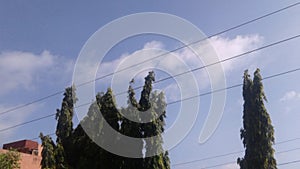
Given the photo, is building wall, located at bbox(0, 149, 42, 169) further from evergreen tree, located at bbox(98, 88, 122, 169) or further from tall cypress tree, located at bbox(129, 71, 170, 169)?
tall cypress tree, located at bbox(129, 71, 170, 169)

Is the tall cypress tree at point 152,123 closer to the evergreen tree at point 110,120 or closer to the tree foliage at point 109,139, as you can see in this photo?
the tree foliage at point 109,139

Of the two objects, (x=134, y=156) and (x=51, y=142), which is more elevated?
(x=51, y=142)

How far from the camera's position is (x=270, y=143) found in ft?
68.8

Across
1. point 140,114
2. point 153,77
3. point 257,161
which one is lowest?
point 257,161

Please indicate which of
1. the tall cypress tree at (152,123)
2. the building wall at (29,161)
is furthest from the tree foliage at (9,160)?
the building wall at (29,161)

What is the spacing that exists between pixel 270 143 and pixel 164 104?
6.10 m

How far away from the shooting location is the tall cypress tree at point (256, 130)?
68.4 ft

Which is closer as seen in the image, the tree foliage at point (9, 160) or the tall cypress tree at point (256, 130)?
the tall cypress tree at point (256, 130)

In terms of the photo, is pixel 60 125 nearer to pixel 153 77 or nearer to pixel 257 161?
pixel 153 77

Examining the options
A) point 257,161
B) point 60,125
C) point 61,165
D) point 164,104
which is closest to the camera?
point 257,161

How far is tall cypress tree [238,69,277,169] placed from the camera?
20.8m

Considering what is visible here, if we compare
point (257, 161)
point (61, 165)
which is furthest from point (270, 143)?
point (61, 165)

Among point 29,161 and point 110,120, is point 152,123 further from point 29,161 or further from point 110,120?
point 29,161

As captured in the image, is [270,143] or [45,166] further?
[45,166]
